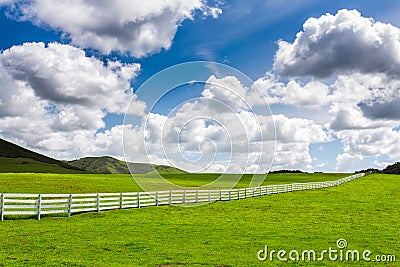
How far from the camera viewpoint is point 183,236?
18.1 m

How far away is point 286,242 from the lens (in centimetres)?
1689

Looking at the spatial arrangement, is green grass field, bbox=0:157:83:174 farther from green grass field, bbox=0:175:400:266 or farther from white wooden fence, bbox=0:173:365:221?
green grass field, bbox=0:175:400:266

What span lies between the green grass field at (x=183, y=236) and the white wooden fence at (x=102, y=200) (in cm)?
104

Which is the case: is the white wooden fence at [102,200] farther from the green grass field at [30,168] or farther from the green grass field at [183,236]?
the green grass field at [30,168]

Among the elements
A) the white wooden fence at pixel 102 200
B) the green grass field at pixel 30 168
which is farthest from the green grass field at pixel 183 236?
the green grass field at pixel 30 168

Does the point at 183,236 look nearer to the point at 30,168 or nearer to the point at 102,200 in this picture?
the point at 102,200

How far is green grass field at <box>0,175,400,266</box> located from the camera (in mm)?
13380

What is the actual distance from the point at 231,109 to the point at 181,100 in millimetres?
4719

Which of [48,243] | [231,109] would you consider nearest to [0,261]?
[48,243]

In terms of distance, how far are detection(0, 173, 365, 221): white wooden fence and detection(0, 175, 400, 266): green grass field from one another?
1.04 meters

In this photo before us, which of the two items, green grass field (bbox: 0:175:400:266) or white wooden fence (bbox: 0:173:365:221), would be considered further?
white wooden fence (bbox: 0:173:365:221)

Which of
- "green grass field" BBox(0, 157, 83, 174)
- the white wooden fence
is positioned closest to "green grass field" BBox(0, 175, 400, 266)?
the white wooden fence

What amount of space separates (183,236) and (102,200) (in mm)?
14468

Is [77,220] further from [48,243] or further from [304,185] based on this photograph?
[304,185]
